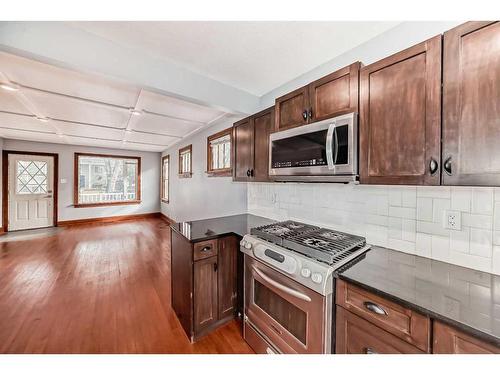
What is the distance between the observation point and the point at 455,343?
78 cm

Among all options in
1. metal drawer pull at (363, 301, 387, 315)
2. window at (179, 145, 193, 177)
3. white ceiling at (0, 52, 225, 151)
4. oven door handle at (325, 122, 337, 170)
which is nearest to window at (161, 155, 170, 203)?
window at (179, 145, 193, 177)

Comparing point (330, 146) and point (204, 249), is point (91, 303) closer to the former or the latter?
point (204, 249)

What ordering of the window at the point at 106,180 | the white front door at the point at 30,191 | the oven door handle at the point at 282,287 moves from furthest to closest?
the window at the point at 106,180 < the white front door at the point at 30,191 < the oven door handle at the point at 282,287

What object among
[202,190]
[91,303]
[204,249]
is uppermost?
[202,190]

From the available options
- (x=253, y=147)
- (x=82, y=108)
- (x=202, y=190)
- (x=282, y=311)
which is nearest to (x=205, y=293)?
(x=282, y=311)

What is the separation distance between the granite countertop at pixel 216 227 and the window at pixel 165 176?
485 centimetres

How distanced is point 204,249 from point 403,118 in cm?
169

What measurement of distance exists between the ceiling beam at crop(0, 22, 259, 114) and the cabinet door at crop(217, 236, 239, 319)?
1.54m

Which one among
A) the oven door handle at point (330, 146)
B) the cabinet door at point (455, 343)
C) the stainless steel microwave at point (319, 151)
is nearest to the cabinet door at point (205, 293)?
the stainless steel microwave at point (319, 151)

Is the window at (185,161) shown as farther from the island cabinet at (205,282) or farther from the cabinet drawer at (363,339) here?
the cabinet drawer at (363,339)

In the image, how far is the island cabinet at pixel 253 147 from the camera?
2088 millimetres

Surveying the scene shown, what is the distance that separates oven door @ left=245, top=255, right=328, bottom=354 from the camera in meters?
1.19
